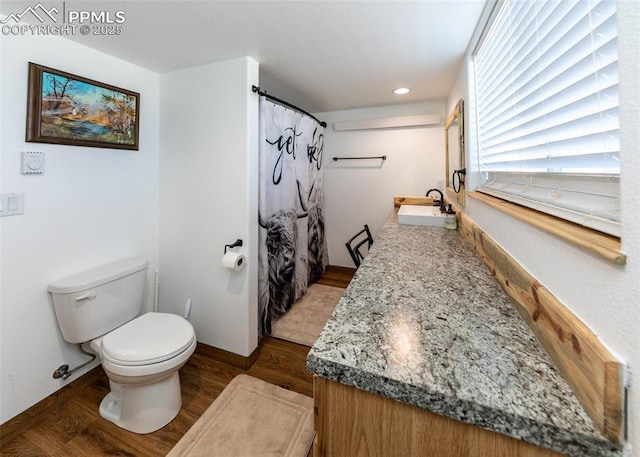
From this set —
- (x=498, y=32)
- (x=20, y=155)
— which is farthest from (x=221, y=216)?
(x=498, y=32)

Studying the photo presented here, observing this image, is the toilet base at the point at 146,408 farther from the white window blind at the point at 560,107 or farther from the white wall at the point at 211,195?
the white window blind at the point at 560,107

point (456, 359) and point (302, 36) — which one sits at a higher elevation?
point (302, 36)

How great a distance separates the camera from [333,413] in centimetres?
59

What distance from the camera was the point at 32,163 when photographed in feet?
4.43

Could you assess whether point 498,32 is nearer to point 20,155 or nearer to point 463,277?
point 463,277

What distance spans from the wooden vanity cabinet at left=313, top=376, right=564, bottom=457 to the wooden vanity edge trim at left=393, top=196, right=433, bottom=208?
106 inches

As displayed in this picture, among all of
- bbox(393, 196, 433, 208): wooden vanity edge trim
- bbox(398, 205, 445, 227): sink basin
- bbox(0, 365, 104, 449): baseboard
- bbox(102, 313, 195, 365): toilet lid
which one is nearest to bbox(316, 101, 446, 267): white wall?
bbox(393, 196, 433, 208): wooden vanity edge trim

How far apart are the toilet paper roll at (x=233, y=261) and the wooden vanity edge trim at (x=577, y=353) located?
1456 millimetres

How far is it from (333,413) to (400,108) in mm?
3071

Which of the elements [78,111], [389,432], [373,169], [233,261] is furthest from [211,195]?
[373,169]

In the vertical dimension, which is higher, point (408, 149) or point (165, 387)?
point (408, 149)

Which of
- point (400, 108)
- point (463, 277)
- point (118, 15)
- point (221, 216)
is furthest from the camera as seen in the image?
point (400, 108)

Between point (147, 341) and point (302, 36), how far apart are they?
6.15ft

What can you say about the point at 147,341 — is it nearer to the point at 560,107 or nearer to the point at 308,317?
the point at 308,317
